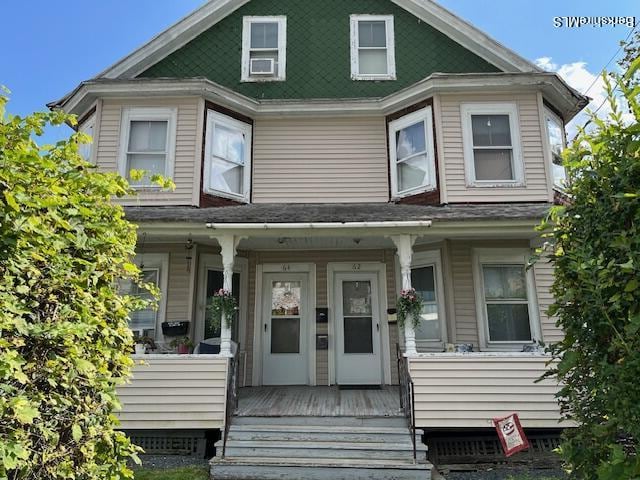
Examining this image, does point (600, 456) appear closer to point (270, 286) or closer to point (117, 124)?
point (270, 286)

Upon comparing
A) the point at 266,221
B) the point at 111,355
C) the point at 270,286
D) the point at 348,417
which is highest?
the point at 266,221

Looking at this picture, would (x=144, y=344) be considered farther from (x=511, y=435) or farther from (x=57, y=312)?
(x=511, y=435)

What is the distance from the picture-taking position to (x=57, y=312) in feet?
7.03

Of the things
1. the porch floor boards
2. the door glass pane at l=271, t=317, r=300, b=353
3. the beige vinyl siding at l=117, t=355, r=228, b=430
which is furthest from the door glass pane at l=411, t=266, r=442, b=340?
the beige vinyl siding at l=117, t=355, r=228, b=430

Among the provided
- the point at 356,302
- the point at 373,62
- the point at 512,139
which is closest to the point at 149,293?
the point at 356,302

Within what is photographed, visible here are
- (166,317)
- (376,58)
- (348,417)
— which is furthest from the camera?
(376,58)

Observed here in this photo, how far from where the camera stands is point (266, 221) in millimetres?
6508

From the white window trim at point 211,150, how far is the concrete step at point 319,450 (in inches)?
175

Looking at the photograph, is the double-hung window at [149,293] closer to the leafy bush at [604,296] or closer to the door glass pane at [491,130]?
the door glass pane at [491,130]

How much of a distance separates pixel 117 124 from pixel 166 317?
12.2ft

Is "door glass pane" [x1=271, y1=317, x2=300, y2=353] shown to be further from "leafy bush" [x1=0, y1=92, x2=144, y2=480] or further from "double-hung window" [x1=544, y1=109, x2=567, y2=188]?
"leafy bush" [x1=0, y1=92, x2=144, y2=480]

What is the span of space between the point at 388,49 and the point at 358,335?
6076 mm

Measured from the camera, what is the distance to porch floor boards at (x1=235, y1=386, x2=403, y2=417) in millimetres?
5980

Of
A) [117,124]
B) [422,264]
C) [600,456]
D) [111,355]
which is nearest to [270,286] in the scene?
[422,264]
